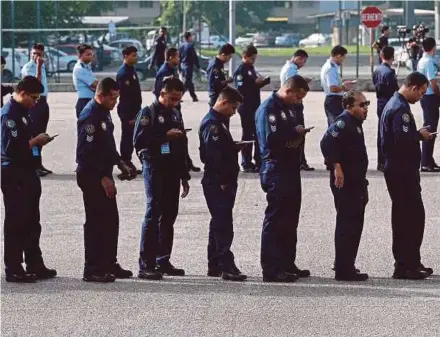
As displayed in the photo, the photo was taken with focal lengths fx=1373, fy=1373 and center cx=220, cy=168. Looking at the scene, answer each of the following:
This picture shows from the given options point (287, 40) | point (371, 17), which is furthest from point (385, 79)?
point (287, 40)

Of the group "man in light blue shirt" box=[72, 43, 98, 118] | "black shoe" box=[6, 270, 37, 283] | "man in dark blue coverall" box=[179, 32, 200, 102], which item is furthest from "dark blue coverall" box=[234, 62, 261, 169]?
"man in dark blue coverall" box=[179, 32, 200, 102]

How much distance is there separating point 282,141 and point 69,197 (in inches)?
240

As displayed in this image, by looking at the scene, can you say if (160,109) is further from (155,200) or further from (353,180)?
(353,180)

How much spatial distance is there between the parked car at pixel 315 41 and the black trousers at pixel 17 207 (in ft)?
187

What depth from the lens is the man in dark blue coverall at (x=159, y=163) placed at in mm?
11820

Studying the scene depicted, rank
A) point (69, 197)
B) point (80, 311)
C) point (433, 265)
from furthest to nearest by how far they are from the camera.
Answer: point (69, 197) → point (433, 265) → point (80, 311)

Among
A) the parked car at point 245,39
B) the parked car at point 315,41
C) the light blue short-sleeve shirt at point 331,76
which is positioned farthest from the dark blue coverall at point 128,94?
the parked car at point 315,41

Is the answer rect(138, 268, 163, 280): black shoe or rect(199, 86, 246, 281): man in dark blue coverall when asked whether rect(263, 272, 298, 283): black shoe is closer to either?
rect(199, 86, 246, 281): man in dark blue coverall

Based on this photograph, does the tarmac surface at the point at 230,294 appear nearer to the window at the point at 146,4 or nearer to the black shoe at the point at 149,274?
the black shoe at the point at 149,274

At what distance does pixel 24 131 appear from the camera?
38.2ft

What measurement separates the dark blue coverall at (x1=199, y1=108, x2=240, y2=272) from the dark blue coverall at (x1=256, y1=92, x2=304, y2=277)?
28 cm

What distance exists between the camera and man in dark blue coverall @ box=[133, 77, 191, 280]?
11.8 metres

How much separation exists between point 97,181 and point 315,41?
197 ft

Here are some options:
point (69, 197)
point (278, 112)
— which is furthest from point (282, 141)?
point (69, 197)
